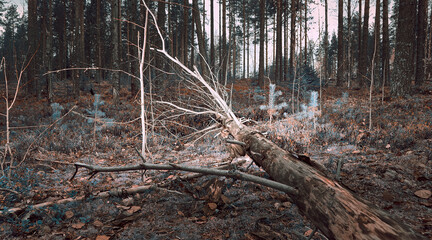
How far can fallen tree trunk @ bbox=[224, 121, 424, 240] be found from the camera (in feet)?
3.40

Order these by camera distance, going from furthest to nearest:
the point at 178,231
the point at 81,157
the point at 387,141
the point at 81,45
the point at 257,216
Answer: the point at 81,45
the point at 81,157
the point at 387,141
the point at 257,216
the point at 178,231

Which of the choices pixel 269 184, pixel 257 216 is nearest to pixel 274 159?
pixel 257 216

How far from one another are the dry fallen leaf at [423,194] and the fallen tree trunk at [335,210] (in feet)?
5.07

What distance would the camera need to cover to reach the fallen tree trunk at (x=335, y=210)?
1.04 metres

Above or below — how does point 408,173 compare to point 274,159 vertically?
below

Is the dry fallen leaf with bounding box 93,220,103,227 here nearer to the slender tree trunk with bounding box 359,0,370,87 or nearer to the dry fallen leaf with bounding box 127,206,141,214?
the dry fallen leaf with bounding box 127,206,141,214

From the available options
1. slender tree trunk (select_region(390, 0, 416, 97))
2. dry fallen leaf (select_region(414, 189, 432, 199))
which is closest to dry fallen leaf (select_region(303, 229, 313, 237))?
dry fallen leaf (select_region(414, 189, 432, 199))

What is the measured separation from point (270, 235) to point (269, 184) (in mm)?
664

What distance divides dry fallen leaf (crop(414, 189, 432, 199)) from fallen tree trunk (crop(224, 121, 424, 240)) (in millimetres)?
1545

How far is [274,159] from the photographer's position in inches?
81.0

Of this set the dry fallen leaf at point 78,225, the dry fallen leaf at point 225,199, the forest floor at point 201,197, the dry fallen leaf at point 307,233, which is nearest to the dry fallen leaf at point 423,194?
the forest floor at point 201,197

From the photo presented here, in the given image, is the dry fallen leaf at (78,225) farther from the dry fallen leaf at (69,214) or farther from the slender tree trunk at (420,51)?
the slender tree trunk at (420,51)

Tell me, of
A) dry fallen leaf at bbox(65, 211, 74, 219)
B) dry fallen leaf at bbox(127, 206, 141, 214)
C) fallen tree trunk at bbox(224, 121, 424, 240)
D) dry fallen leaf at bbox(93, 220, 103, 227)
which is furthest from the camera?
dry fallen leaf at bbox(127, 206, 141, 214)

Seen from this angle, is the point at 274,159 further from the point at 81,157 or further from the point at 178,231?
the point at 81,157
